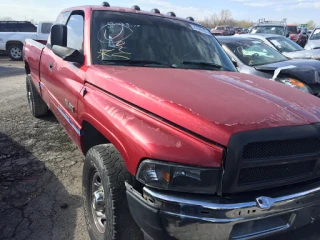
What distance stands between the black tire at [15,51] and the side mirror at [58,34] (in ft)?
44.2

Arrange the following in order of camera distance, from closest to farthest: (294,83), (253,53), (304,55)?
(294,83)
(253,53)
(304,55)

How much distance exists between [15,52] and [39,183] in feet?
44.8

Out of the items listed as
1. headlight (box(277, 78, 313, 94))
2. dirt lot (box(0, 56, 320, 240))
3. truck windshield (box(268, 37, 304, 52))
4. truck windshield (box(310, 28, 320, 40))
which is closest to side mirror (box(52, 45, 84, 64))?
dirt lot (box(0, 56, 320, 240))

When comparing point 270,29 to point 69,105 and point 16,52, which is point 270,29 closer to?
point 16,52

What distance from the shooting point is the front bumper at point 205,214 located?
1870 mm

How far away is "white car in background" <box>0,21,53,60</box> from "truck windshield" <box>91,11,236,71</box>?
1145 centimetres

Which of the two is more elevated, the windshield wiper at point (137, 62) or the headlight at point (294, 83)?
the windshield wiper at point (137, 62)

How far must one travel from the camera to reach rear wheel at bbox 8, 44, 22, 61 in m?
15.4

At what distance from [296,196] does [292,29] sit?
26.8 meters

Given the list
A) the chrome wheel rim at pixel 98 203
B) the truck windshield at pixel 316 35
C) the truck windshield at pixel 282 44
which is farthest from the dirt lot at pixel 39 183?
the truck windshield at pixel 316 35

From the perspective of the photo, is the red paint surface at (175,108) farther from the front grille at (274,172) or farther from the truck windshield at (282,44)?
the truck windshield at (282,44)

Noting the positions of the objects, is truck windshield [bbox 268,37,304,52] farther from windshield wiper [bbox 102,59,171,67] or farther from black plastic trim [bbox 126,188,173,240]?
black plastic trim [bbox 126,188,173,240]

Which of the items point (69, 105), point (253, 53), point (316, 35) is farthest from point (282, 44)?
point (69, 105)

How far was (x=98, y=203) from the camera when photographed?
2.52 metres
